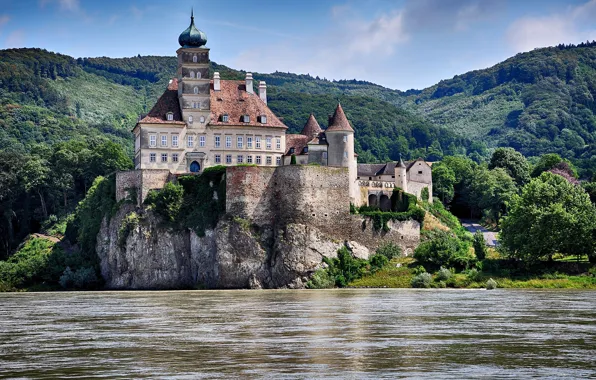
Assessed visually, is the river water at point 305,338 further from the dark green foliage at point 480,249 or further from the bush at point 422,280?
the dark green foliage at point 480,249

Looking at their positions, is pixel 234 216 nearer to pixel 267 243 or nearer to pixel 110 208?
pixel 267 243

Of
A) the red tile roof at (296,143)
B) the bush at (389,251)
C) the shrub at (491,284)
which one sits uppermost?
the red tile roof at (296,143)

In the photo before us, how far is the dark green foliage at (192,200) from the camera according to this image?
3317 inches

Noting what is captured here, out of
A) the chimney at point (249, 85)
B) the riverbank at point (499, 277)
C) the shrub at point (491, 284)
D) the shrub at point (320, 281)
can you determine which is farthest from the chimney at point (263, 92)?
the shrub at point (491, 284)

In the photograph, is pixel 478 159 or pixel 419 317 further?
pixel 478 159

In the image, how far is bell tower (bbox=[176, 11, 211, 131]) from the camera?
8931 centimetres

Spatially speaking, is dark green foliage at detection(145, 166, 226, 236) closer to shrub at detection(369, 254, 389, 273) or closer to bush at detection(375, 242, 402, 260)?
shrub at detection(369, 254, 389, 273)

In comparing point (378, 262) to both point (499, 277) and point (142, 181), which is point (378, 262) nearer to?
point (499, 277)

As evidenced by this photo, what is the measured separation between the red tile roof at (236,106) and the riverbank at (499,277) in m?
17.5

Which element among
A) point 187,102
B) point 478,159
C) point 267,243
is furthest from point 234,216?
point 478,159

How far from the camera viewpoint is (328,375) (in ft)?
98.7

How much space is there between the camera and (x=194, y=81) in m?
89.6

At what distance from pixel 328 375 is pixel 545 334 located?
1277cm

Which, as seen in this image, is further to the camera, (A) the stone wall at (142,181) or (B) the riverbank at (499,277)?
(A) the stone wall at (142,181)
